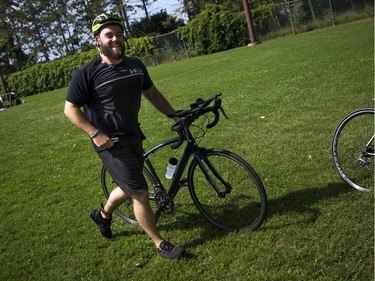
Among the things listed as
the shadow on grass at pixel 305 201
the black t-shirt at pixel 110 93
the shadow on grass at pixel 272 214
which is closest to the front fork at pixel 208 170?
the shadow on grass at pixel 272 214

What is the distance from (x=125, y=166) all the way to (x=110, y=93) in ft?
2.20

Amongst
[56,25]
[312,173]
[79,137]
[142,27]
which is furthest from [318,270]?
[56,25]

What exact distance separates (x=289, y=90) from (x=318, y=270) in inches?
265

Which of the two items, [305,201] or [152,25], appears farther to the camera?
[152,25]

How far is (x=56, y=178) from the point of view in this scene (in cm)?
668

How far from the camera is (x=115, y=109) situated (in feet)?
11.4

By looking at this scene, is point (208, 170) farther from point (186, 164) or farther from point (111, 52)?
point (111, 52)

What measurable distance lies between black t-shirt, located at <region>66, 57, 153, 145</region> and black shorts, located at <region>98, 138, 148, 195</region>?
0.40 feet

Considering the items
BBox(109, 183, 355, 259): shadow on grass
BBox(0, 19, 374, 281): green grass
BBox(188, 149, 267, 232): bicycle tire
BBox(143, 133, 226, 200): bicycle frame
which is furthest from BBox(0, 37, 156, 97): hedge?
BBox(143, 133, 226, 200): bicycle frame

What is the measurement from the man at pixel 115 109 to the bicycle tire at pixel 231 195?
0.59 meters

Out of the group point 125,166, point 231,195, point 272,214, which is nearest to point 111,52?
point 125,166

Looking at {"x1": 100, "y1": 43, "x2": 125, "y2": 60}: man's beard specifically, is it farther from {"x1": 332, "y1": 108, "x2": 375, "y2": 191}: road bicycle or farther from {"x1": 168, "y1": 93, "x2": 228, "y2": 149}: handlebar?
{"x1": 332, "y1": 108, "x2": 375, "y2": 191}: road bicycle

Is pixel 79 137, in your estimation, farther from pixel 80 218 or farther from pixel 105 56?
pixel 105 56

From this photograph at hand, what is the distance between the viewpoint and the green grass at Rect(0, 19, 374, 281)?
3.38 meters
